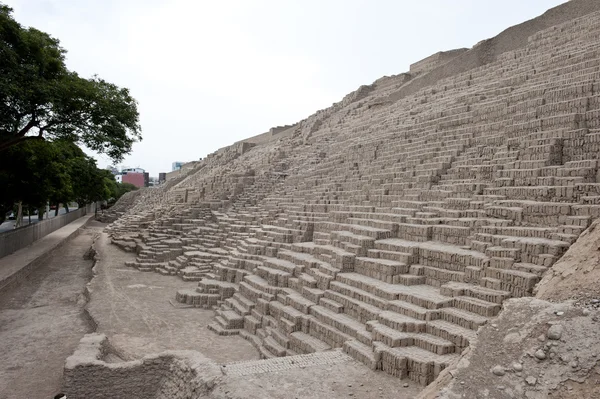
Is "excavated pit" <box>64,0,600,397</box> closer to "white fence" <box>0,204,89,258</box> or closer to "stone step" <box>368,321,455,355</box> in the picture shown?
"stone step" <box>368,321,455,355</box>

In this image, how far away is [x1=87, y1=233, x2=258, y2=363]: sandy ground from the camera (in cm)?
762

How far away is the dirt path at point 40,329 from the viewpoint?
21.5 ft

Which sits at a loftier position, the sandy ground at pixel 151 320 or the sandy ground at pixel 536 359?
the sandy ground at pixel 536 359

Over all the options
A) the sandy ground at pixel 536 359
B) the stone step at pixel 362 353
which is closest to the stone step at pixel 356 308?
the stone step at pixel 362 353

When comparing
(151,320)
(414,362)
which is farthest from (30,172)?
(414,362)

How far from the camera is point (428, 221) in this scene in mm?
7617

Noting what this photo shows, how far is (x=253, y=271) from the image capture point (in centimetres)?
1028

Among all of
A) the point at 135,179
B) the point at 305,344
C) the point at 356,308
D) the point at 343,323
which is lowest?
the point at 305,344

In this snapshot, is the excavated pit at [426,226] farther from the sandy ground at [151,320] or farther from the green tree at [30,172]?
the green tree at [30,172]

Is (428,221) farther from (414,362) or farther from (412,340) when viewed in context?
(414,362)

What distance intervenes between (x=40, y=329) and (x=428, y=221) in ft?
25.7

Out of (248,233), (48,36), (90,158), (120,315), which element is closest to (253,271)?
(120,315)

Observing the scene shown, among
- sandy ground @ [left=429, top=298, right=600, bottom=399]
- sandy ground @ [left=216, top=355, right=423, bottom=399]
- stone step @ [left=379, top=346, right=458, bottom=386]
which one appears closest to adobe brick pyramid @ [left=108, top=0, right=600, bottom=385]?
stone step @ [left=379, top=346, right=458, bottom=386]

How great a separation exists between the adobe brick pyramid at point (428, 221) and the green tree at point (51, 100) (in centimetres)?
453
